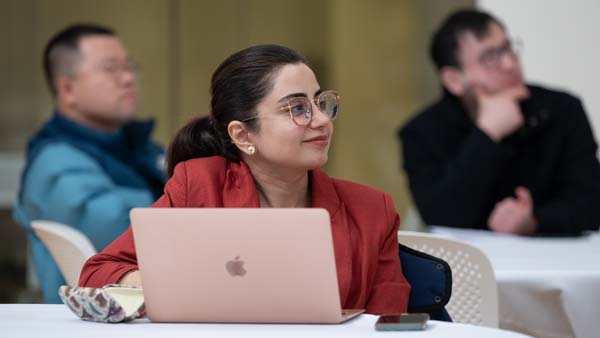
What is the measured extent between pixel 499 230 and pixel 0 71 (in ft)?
10.2

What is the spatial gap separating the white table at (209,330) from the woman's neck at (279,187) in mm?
525

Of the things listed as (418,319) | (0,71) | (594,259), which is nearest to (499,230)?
(594,259)

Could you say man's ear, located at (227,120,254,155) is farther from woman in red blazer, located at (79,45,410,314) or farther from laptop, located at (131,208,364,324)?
laptop, located at (131,208,364,324)

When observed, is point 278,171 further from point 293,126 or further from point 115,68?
point 115,68

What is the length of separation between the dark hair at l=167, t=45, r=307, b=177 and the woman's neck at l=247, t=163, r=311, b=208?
75 mm

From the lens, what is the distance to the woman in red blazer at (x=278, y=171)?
7.52 ft

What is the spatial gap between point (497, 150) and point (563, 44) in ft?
4.35

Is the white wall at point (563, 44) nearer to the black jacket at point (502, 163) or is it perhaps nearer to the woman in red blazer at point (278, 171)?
the black jacket at point (502, 163)

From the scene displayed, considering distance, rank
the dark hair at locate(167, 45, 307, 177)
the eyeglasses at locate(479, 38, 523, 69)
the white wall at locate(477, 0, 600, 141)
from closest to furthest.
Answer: the dark hair at locate(167, 45, 307, 177), the eyeglasses at locate(479, 38, 523, 69), the white wall at locate(477, 0, 600, 141)

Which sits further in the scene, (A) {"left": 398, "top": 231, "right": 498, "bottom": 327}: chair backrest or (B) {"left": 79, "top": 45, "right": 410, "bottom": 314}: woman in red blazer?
(A) {"left": 398, "top": 231, "right": 498, "bottom": 327}: chair backrest

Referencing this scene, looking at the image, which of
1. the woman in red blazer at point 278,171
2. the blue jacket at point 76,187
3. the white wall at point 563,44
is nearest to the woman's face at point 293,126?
the woman in red blazer at point 278,171

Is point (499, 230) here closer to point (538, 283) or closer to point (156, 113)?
point (538, 283)

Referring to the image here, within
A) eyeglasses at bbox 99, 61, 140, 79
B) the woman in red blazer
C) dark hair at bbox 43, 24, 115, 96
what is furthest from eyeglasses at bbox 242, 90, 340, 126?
dark hair at bbox 43, 24, 115, 96

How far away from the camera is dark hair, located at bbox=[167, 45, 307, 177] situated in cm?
238
